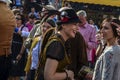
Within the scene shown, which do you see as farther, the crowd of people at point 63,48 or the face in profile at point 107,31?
the face in profile at point 107,31

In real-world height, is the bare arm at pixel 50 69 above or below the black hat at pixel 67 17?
below

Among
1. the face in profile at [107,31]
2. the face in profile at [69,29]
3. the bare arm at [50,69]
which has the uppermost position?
the face in profile at [69,29]

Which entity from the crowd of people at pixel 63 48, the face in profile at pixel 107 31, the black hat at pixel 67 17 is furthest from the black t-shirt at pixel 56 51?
the face in profile at pixel 107 31

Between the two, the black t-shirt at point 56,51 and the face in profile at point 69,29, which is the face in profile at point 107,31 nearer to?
the face in profile at point 69,29

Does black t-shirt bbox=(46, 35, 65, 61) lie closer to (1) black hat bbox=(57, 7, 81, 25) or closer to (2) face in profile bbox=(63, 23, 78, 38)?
(2) face in profile bbox=(63, 23, 78, 38)

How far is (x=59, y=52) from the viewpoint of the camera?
200 inches

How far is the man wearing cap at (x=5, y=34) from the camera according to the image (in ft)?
19.2

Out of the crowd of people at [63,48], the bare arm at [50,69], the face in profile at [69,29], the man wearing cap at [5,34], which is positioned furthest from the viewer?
the man wearing cap at [5,34]

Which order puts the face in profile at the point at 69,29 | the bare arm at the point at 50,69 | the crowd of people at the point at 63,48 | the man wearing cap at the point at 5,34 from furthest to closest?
the man wearing cap at the point at 5,34, the face in profile at the point at 69,29, the crowd of people at the point at 63,48, the bare arm at the point at 50,69

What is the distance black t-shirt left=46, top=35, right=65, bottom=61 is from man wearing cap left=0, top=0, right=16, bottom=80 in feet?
3.23

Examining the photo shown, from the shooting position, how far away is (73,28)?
17.4 ft

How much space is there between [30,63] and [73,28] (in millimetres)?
3065

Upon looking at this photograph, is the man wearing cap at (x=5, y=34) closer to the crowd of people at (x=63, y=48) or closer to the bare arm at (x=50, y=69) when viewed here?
the crowd of people at (x=63, y=48)

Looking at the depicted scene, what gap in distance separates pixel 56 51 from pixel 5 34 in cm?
110
